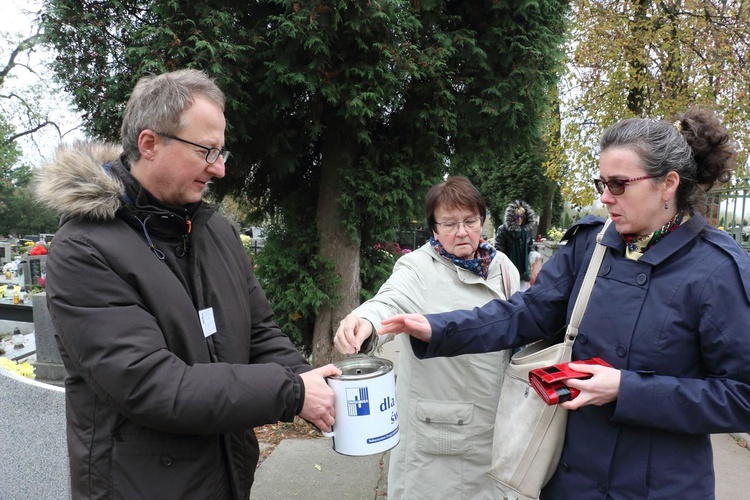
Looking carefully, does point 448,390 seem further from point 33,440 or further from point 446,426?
point 33,440

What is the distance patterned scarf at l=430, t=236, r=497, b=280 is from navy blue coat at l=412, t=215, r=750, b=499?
2.41 ft

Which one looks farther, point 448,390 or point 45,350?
point 45,350

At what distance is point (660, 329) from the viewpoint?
151cm

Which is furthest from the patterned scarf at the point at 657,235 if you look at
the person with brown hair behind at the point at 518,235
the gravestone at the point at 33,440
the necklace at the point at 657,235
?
the person with brown hair behind at the point at 518,235

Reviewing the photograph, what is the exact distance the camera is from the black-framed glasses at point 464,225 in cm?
243

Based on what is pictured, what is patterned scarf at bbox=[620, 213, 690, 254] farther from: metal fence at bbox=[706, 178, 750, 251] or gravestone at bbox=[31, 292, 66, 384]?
gravestone at bbox=[31, 292, 66, 384]

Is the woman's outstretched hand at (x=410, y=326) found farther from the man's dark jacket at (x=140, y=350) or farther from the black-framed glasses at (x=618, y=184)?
the black-framed glasses at (x=618, y=184)

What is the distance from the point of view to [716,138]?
1616 mm

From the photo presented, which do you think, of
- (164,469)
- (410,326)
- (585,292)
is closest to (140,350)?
(164,469)

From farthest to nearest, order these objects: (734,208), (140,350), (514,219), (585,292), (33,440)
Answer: (514,219) → (734,208) → (33,440) → (585,292) → (140,350)

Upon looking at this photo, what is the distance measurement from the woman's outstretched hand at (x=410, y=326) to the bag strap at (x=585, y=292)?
0.51m

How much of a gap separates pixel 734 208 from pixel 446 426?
17.9 ft

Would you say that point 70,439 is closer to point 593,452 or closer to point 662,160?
point 593,452

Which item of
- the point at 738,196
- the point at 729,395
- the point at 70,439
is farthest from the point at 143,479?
the point at 738,196
